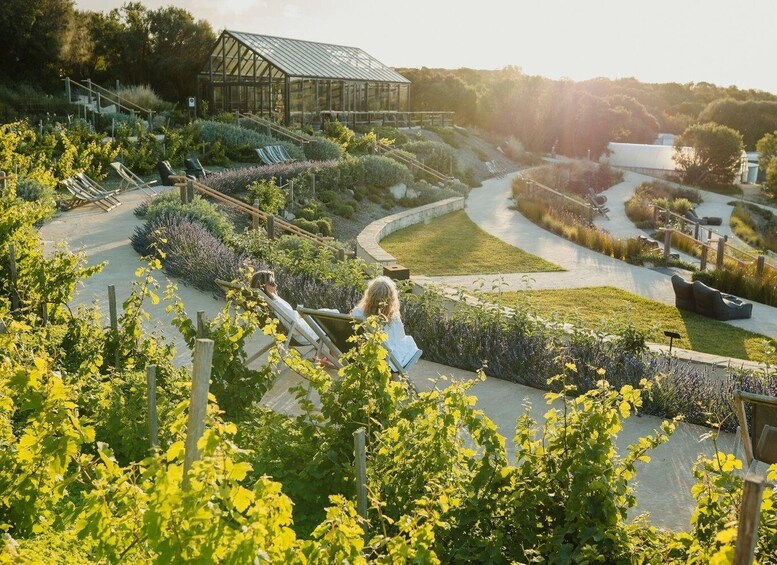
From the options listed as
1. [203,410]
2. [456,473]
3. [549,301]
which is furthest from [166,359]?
[549,301]

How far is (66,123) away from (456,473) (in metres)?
22.9

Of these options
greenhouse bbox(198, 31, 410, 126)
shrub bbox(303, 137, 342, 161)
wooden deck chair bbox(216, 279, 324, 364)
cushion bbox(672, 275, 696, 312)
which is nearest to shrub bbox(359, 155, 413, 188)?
shrub bbox(303, 137, 342, 161)

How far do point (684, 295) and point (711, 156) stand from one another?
3272 cm

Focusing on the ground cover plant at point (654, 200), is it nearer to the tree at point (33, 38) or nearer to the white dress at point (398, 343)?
the white dress at point (398, 343)

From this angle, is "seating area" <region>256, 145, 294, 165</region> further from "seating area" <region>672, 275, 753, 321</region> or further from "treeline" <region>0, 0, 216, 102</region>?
"treeline" <region>0, 0, 216, 102</region>

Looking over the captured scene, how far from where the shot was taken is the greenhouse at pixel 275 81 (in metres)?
30.3

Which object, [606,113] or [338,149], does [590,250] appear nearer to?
[338,149]

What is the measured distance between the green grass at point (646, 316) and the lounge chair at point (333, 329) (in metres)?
2.10

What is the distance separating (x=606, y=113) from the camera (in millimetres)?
48875

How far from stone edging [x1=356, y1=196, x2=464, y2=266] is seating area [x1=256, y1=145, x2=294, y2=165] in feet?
15.8

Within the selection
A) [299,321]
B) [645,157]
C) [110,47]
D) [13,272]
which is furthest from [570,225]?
[645,157]

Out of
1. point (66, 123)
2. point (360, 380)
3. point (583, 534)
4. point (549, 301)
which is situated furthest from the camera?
point (66, 123)

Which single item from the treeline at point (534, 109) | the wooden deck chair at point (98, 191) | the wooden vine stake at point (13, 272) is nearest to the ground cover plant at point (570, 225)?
the wooden deck chair at point (98, 191)

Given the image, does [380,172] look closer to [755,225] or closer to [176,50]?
[755,225]
